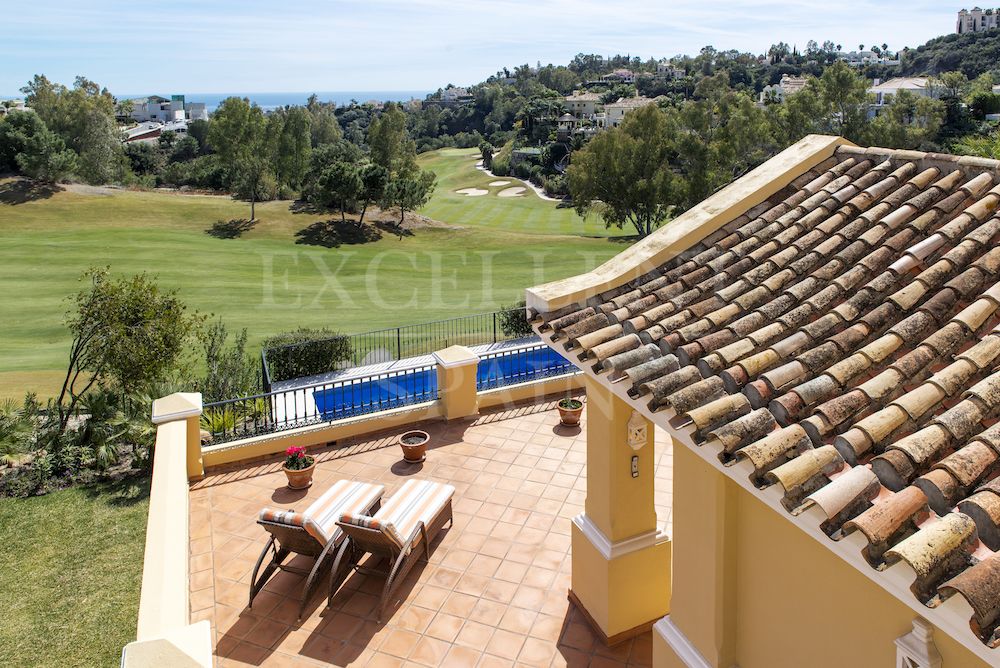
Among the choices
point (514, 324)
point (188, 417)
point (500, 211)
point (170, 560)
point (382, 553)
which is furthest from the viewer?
point (500, 211)

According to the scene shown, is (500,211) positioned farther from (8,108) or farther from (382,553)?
(382,553)

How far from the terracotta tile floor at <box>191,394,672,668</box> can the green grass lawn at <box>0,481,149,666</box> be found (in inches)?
54.1

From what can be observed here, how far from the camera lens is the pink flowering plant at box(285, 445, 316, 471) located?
9.95 m

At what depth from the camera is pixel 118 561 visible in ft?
33.5

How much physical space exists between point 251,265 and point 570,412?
3132 centimetres

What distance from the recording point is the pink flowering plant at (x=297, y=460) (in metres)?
9.95

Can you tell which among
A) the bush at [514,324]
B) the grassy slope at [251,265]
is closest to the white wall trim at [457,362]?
the bush at [514,324]

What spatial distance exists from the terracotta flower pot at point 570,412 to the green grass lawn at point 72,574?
Result: 619 cm

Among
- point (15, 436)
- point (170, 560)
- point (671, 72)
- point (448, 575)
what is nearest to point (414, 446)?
point (448, 575)

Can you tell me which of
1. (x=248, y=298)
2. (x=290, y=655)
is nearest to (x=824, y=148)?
(x=290, y=655)

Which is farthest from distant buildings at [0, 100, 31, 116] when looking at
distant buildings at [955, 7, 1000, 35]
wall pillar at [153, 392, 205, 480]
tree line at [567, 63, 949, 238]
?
distant buildings at [955, 7, 1000, 35]

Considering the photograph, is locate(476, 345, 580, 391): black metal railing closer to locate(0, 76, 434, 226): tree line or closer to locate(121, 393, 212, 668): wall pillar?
locate(121, 393, 212, 668): wall pillar

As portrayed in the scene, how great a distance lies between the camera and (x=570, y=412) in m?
11.3

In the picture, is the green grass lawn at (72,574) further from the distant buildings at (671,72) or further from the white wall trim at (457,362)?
the distant buildings at (671,72)
